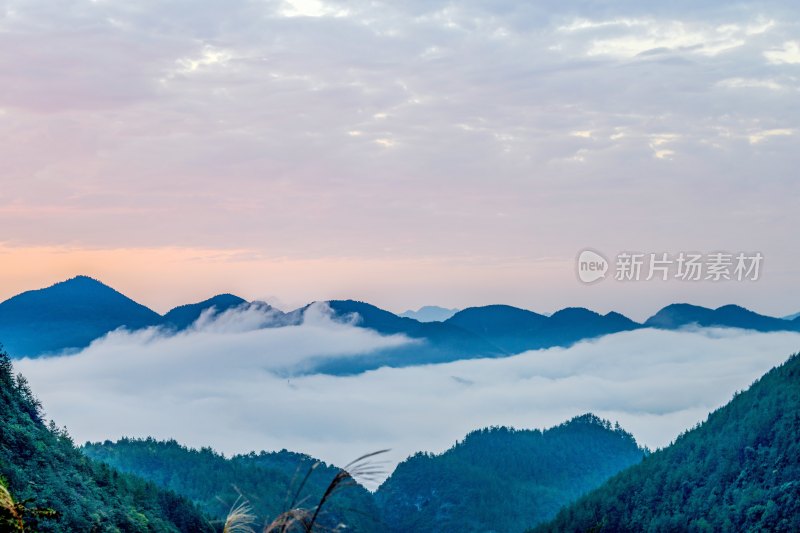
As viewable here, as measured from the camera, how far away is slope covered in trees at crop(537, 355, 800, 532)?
143000mm

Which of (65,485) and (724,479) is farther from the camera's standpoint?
(724,479)

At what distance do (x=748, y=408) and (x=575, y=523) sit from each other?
39.9 metres

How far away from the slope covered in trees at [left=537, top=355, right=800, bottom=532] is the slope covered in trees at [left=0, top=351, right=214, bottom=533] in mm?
76798

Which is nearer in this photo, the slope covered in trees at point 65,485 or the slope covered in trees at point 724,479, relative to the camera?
the slope covered in trees at point 65,485

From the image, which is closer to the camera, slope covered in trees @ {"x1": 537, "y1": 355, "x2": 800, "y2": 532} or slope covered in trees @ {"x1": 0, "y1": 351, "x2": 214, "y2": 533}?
slope covered in trees @ {"x1": 0, "y1": 351, "x2": 214, "y2": 533}

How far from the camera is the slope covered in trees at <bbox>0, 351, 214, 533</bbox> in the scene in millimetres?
83250

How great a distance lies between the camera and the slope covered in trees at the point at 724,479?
143000 mm

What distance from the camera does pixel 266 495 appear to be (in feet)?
635

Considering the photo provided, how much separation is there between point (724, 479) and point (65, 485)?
112 m

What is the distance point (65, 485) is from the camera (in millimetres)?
91312

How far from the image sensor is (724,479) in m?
154

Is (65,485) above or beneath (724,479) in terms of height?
beneath

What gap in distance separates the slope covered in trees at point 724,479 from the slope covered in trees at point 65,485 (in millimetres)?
76798

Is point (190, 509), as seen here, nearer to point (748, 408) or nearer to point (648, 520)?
point (648, 520)
